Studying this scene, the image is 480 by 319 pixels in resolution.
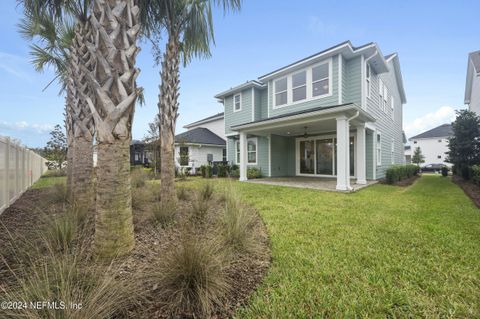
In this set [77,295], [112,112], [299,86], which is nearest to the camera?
[77,295]

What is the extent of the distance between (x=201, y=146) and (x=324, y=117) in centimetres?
1180

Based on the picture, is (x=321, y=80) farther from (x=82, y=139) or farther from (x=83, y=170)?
(x=83, y=170)

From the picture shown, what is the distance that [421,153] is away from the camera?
115 ft

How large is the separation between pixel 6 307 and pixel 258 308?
189 cm

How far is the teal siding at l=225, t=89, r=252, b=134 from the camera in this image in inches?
576

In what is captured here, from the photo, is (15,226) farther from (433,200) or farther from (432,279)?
(433,200)

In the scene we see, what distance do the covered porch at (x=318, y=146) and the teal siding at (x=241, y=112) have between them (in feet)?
4.82

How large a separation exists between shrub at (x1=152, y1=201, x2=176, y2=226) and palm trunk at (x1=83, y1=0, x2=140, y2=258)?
1.12 metres

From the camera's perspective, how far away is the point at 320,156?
12852 millimetres

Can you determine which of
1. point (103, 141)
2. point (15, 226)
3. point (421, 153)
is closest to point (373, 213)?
point (103, 141)

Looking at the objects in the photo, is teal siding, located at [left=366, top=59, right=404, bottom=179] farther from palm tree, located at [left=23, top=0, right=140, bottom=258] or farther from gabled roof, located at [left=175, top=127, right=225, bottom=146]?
gabled roof, located at [left=175, top=127, right=225, bottom=146]

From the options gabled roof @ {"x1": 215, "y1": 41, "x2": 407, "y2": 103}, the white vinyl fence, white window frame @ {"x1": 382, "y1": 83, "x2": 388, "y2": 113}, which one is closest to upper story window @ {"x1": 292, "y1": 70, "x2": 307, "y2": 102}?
gabled roof @ {"x1": 215, "y1": 41, "x2": 407, "y2": 103}

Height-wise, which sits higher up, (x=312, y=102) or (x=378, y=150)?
(x=312, y=102)

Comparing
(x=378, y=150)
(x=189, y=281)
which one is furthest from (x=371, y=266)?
(x=378, y=150)
